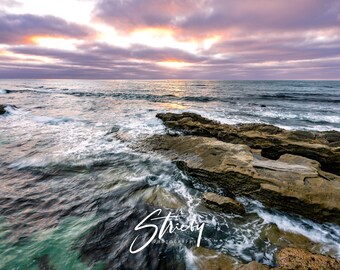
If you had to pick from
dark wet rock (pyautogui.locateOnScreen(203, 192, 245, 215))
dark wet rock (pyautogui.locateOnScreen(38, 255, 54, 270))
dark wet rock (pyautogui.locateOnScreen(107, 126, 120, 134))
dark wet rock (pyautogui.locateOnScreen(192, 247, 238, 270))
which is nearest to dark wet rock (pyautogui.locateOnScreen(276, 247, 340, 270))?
dark wet rock (pyautogui.locateOnScreen(192, 247, 238, 270))

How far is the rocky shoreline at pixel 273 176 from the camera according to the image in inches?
189

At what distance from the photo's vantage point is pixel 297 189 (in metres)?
6.50

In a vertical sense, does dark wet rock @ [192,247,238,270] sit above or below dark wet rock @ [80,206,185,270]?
above

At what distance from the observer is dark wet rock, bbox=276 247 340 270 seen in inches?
163

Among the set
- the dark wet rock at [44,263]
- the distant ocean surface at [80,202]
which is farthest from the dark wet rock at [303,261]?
the dark wet rock at [44,263]

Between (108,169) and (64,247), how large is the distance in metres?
4.68

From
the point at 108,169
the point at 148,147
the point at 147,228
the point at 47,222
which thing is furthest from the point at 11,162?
the point at 147,228

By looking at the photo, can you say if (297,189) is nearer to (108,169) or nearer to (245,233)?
(245,233)

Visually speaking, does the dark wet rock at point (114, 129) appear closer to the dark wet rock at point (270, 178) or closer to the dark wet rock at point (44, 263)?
the dark wet rock at point (270, 178)

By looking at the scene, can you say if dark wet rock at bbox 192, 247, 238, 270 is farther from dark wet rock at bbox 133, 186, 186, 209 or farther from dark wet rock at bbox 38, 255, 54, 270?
dark wet rock at bbox 38, 255, 54, 270

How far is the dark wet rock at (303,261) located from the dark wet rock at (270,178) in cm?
212

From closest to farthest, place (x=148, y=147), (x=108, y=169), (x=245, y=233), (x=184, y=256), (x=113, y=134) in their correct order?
(x=184, y=256), (x=245, y=233), (x=108, y=169), (x=148, y=147), (x=113, y=134)
